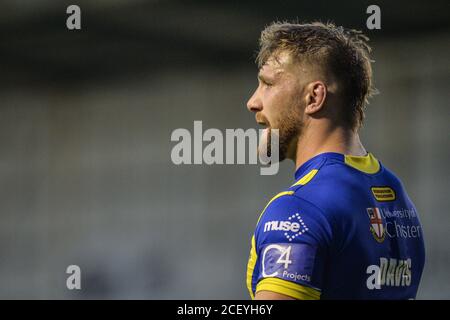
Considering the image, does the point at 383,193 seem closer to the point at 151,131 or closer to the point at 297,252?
the point at 297,252

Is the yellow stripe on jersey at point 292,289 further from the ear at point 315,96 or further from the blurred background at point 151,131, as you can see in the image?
the blurred background at point 151,131

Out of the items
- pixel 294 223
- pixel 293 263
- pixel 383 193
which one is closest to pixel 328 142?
pixel 383 193

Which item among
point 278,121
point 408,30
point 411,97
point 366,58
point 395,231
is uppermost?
point 408,30

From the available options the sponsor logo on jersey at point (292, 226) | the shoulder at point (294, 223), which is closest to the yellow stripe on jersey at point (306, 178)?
the shoulder at point (294, 223)

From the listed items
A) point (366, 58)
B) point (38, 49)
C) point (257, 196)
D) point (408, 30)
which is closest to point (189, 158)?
point (257, 196)

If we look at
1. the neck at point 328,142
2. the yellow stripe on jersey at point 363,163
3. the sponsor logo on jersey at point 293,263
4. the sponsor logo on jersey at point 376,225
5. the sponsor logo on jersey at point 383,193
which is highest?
the neck at point 328,142

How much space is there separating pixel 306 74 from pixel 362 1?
6.80 metres

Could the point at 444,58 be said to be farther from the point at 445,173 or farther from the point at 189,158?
the point at 189,158

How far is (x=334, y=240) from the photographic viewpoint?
2955 mm

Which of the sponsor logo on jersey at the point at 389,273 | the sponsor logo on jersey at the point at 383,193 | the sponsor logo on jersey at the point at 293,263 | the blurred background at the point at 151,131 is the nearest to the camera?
the sponsor logo on jersey at the point at 293,263

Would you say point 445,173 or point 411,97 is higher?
point 411,97

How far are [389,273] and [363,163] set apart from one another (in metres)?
0.49

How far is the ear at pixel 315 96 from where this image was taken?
3369 mm

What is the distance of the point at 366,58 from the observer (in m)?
3.66
